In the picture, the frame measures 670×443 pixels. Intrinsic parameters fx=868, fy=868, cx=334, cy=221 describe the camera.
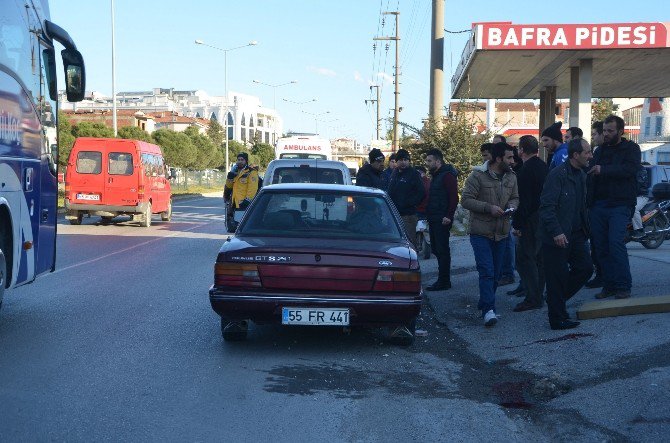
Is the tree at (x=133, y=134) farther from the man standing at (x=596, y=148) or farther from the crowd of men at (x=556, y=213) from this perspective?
the crowd of men at (x=556, y=213)

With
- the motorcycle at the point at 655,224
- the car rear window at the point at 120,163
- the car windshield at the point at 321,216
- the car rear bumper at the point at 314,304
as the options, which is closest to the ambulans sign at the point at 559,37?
the motorcycle at the point at 655,224

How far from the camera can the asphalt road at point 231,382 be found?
530cm

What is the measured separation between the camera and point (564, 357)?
24.0 ft

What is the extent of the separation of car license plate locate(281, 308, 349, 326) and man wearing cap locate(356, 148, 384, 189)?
765 centimetres

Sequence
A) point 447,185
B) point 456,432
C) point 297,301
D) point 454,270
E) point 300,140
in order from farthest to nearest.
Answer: point 300,140 → point 454,270 → point 447,185 → point 297,301 → point 456,432

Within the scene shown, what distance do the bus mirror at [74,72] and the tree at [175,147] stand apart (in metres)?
55.4

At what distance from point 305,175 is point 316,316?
7812 mm

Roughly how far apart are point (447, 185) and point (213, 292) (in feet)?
16.2

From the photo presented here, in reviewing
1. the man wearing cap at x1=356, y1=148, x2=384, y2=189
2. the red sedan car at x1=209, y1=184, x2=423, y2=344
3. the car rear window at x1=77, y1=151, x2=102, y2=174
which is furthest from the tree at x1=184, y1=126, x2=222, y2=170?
the red sedan car at x1=209, y1=184, x2=423, y2=344

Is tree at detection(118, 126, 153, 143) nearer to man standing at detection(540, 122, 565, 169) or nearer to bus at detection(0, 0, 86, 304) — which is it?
bus at detection(0, 0, 86, 304)

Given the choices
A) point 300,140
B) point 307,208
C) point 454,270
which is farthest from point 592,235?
point 300,140

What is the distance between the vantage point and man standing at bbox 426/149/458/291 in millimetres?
11523

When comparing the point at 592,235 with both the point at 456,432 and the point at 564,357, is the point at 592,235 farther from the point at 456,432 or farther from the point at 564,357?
the point at 456,432

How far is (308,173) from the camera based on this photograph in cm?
1495
